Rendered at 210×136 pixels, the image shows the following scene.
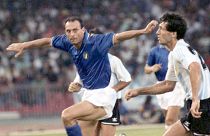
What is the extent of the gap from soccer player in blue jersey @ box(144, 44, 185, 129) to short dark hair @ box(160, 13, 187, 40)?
13.9 ft

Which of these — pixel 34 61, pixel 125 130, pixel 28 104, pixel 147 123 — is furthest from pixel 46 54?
pixel 125 130

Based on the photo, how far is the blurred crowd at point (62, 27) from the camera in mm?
22047

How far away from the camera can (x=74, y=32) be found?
9.84m

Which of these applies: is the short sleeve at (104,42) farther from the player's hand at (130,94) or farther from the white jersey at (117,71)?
the player's hand at (130,94)

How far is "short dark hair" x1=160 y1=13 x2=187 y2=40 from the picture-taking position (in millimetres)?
8297

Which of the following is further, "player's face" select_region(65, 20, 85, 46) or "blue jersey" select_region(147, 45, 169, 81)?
"blue jersey" select_region(147, 45, 169, 81)

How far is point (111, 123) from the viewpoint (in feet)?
34.6

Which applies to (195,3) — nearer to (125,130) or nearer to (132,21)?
(132,21)

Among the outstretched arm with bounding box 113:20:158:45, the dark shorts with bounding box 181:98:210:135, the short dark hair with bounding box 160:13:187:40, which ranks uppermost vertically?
the short dark hair with bounding box 160:13:187:40

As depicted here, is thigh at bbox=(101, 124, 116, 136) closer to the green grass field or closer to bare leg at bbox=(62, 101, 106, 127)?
bare leg at bbox=(62, 101, 106, 127)

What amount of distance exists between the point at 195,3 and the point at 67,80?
7.97 metres

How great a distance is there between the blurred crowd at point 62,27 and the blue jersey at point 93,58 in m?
10.8

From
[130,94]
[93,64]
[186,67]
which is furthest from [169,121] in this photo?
[186,67]

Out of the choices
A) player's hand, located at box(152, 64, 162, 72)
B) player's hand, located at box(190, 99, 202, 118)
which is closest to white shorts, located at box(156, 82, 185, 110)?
player's hand, located at box(152, 64, 162, 72)
